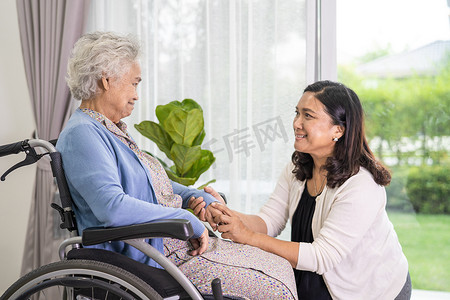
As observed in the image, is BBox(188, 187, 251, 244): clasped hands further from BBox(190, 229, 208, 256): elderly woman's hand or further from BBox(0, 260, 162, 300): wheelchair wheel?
BBox(0, 260, 162, 300): wheelchair wheel

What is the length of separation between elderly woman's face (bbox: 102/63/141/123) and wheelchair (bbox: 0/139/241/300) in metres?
0.28

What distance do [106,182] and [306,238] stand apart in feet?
2.85

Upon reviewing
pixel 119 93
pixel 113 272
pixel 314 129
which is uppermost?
pixel 119 93

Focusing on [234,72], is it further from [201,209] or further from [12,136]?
[12,136]

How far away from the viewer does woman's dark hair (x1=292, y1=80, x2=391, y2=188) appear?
172 cm

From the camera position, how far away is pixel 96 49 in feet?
4.98

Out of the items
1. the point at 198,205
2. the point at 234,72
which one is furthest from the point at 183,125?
the point at 198,205

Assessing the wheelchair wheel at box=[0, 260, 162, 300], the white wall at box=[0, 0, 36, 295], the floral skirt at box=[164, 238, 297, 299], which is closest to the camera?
the wheelchair wheel at box=[0, 260, 162, 300]

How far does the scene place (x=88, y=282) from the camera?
1.25m

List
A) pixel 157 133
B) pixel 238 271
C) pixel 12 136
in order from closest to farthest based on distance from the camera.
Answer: pixel 238 271
pixel 157 133
pixel 12 136

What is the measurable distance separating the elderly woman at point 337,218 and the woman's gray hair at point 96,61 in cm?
57

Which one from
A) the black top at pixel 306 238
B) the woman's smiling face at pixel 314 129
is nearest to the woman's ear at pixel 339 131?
the woman's smiling face at pixel 314 129

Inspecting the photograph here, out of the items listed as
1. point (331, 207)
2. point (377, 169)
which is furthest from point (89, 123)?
point (377, 169)

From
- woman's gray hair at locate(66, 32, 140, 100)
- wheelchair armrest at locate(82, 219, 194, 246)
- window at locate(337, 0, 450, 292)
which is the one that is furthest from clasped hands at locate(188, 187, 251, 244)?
window at locate(337, 0, 450, 292)
